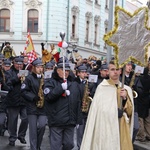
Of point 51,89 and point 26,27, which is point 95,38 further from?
point 51,89

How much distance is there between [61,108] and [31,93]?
175 centimetres

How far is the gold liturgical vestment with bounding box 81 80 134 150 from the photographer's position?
670 cm

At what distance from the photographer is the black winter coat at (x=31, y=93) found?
941 centimetres

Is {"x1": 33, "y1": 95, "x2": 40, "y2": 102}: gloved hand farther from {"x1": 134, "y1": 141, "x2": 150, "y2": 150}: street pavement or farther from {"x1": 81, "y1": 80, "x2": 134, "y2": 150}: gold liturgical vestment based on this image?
{"x1": 81, "y1": 80, "x2": 134, "y2": 150}: gold liturgical vestment

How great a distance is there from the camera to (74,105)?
26.3 feet

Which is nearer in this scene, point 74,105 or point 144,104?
point 74,105

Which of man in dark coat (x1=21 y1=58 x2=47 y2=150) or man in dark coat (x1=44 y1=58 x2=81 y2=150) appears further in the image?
man in dark coat (x1=21 y1=58 x2=47 y2=150)

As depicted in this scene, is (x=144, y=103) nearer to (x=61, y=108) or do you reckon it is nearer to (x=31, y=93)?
(x=31, y=93)

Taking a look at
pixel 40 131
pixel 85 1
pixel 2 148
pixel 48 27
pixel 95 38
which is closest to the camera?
pixel 40 131

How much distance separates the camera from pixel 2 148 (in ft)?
34.3

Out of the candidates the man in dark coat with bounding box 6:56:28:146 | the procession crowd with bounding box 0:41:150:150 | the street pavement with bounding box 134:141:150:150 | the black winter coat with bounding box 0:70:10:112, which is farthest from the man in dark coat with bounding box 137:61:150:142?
the black winter coat with bounding box 0:70:10:112

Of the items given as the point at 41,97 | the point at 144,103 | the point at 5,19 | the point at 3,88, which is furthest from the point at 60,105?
the point at 5,19

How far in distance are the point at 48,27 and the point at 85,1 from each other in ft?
20.3

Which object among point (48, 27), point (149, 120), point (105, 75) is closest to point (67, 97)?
point (105, 75)
